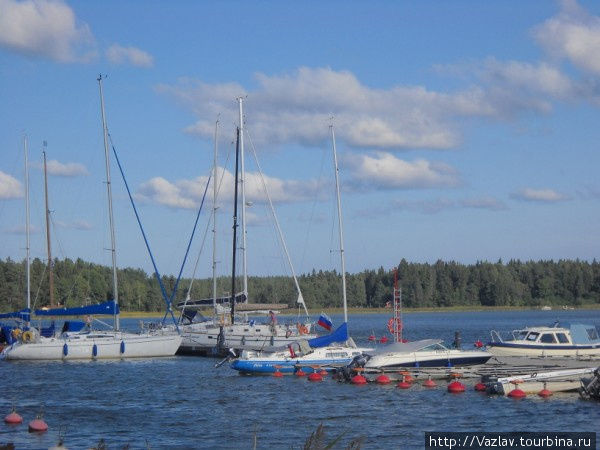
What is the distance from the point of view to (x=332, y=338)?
58.2 metres

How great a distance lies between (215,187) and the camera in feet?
249

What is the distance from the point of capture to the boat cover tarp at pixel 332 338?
190ft

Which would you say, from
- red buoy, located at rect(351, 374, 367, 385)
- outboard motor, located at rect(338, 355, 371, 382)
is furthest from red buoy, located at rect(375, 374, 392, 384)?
outboard motor, located at rect(338, 355, 371, 382)

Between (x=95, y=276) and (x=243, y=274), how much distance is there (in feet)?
377

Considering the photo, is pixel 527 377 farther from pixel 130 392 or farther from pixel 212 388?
pixel 130 392

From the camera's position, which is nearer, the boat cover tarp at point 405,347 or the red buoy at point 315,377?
the boat cover tarp at point 405,347

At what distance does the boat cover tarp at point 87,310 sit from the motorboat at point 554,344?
27389 mm

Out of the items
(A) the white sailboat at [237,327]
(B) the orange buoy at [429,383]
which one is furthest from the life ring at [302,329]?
(B) the orange buoy at [429,383]

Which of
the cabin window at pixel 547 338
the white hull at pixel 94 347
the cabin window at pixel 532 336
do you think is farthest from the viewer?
the white hull at pixel 94 347

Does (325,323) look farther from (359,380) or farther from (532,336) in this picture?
(532,336)

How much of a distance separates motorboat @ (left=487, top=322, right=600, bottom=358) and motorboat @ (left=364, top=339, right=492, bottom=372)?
259 cm

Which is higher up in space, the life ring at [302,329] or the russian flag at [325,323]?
the russian flag at [325,323]

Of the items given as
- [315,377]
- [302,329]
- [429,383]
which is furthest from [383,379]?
[302,329]

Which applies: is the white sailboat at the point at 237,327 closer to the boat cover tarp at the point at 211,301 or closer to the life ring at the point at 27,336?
the boat cover tarp at the point at 211,301
